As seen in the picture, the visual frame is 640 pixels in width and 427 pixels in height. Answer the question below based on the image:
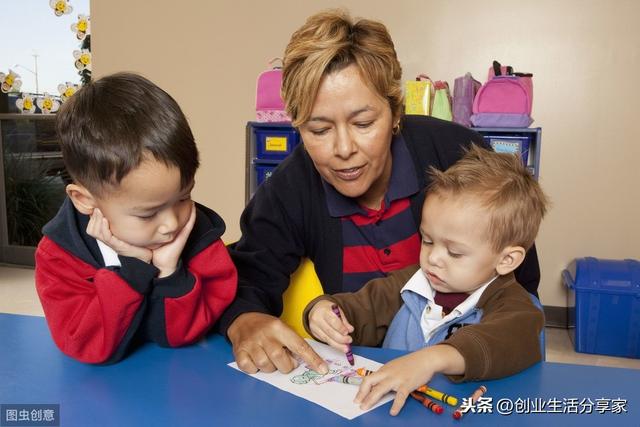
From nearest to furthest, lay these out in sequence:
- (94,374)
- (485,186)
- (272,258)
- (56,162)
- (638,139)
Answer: (94,374)
(485,186)
(272,258)
(638,139)
(56,162)

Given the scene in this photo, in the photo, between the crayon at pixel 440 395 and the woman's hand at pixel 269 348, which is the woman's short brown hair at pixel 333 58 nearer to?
the woman's hand at pixel 269 348

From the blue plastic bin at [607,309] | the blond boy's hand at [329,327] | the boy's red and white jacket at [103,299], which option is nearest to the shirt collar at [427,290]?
the blond boy's hand at [329,327]

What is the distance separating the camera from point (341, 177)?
132cm

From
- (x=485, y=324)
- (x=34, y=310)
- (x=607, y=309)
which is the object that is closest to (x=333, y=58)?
(x=485, y=324)

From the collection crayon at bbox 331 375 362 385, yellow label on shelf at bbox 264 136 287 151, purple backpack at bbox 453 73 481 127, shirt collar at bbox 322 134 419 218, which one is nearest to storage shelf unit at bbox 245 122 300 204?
yellow label on shelf at bbox 264 136 287 151

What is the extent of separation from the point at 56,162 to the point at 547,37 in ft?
11.8

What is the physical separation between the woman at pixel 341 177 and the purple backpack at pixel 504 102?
134 centimetres

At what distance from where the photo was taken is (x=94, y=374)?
36.1 inches

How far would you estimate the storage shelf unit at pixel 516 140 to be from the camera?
2.78m

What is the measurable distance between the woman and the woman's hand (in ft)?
0.05

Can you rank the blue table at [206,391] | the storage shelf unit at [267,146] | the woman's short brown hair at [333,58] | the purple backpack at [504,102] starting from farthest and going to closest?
the storage shelf unit at [267,146] → the purple backpack at [504,102] → the woman's short brown hair at [333,58] → the blue table at [206,391]

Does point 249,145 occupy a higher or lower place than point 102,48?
lower

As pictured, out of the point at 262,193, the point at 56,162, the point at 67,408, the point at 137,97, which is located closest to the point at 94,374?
the point at 67,408

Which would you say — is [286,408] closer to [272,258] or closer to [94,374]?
[94,374]
